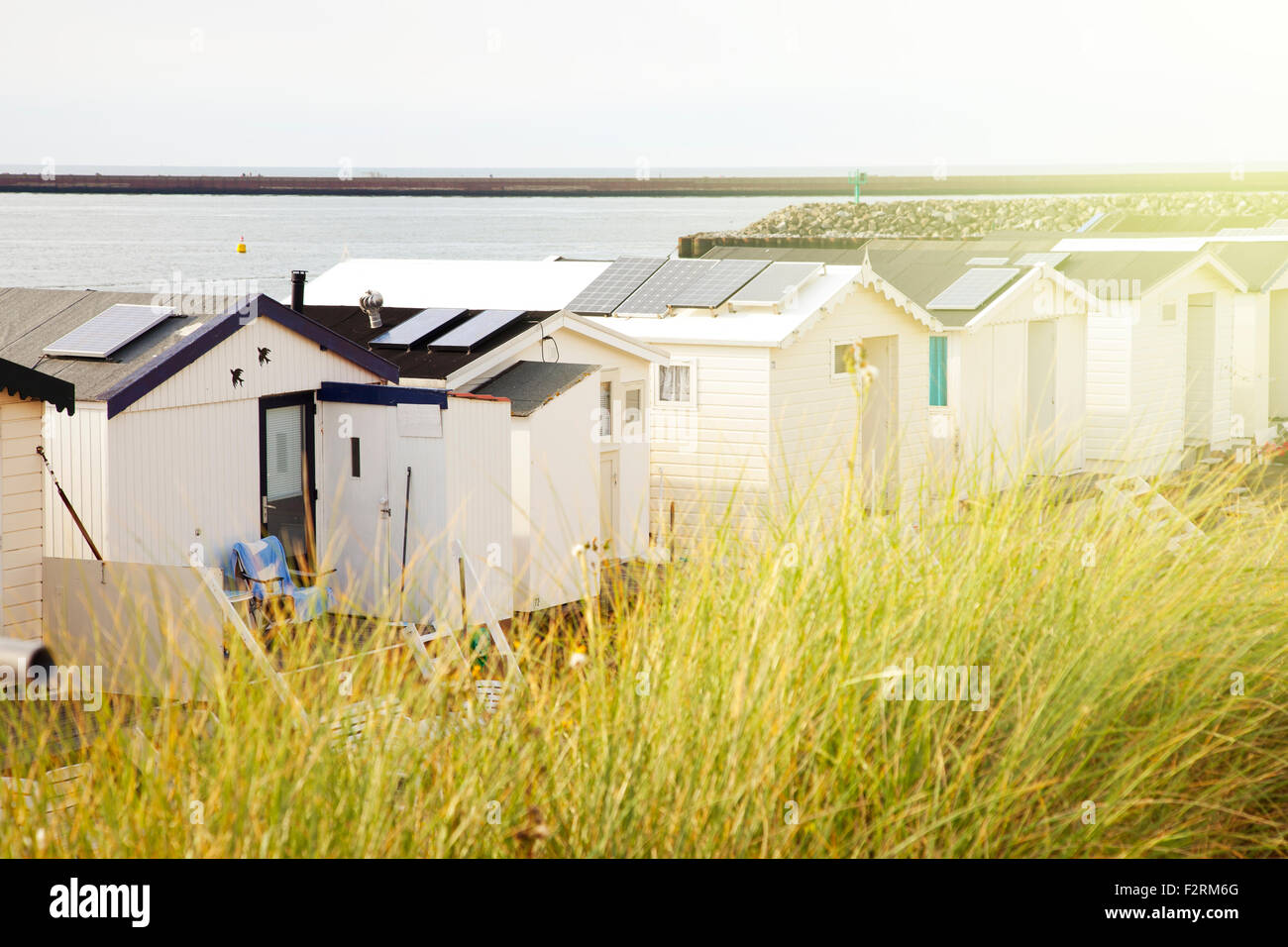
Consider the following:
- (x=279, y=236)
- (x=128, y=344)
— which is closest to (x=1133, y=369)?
(x=128, y=344)

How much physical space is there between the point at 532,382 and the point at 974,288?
8278mm

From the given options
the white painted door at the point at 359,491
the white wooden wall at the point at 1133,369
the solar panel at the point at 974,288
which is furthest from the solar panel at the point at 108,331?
the white wooden wall at the point at 1133,369

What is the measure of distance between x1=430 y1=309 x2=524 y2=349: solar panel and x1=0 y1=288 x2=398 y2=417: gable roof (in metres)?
1.45

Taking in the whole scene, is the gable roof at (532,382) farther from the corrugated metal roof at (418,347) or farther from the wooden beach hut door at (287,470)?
the wooden beach hut door at (287,470)

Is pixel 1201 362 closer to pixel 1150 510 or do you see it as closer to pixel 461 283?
pixel 461 283

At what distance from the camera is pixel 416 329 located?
53.1 ft

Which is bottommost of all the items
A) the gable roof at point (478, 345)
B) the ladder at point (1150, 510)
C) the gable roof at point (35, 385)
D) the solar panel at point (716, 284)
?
the ladder at point (1150, 510)

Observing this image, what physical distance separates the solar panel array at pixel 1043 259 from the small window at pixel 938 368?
2.44 metres

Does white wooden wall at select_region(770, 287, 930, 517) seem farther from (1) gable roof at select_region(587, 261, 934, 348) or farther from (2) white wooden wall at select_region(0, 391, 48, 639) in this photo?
(2) white wooden wall at select_region(0, 391, 48, 639)

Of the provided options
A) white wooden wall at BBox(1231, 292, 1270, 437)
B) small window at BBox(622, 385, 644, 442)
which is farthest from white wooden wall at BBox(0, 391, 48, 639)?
white wooden wall at BBox(1231, 292, 1270, 437)

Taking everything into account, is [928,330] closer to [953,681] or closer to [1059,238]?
[1059,238]

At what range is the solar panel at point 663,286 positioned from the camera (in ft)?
61.6

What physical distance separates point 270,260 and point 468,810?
289ft
